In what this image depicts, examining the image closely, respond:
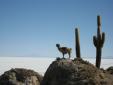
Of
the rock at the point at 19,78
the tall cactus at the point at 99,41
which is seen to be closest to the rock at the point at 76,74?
the tall cactus at the point at 99,41

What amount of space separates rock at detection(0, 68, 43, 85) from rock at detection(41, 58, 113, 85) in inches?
263

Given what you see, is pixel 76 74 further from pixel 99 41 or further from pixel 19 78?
pixel 19 78

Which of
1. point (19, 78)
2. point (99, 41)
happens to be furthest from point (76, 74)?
point (19, 78)

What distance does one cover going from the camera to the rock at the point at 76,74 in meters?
11.1

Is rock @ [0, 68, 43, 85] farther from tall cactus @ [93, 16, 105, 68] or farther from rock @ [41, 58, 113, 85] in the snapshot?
rock @ [41, 58, 113, 85]

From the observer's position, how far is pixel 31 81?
749 inches

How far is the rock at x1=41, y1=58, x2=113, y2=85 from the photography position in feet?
36.4

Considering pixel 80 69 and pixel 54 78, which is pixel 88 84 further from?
pixel 54 78

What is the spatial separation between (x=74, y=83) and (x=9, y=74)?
8.40 meters

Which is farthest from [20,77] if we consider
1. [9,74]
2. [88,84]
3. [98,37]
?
[88,84]

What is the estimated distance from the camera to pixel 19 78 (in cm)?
1897

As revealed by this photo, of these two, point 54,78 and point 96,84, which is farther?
point 54,78

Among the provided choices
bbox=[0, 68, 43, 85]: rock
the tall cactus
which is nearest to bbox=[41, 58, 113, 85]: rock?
the tall cactus

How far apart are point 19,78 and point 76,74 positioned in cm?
816
